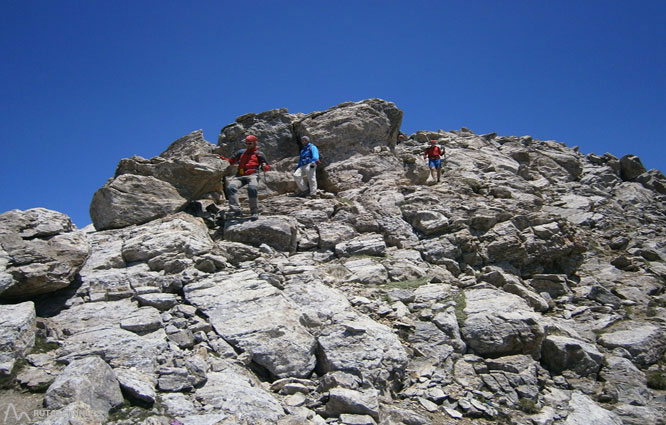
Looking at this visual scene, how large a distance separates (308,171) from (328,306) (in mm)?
8192

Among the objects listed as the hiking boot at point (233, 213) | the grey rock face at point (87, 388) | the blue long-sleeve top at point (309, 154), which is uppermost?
the blue long-sleeve top at point (309, 154)

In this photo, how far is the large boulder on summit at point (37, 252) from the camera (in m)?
9.00

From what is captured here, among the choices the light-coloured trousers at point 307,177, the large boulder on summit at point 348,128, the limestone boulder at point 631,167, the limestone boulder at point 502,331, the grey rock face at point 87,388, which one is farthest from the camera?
the limestone boulder at point 631,167

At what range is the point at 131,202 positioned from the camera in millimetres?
14398

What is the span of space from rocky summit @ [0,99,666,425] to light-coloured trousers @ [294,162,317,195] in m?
0.48

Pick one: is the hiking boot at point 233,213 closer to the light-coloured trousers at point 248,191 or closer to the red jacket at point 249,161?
the light-coloured trousers at point 248,191

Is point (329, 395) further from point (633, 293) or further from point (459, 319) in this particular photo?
point (633, 293)

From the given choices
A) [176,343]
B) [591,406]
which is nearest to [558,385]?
[591,406]

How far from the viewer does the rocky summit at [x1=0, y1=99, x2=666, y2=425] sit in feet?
24.5

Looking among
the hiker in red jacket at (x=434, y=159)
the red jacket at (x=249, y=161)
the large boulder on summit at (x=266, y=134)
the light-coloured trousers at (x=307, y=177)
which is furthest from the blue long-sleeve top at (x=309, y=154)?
the hiker in red jacket at (x=434, y=159)

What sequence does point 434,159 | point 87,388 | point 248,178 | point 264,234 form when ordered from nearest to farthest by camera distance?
point 87,388, point 264,234, point 248,178, point 434,159

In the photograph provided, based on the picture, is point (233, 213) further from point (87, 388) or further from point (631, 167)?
point (631, 167)

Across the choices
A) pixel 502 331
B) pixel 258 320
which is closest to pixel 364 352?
pixel 258 320

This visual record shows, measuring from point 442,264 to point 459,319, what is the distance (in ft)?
11.5
